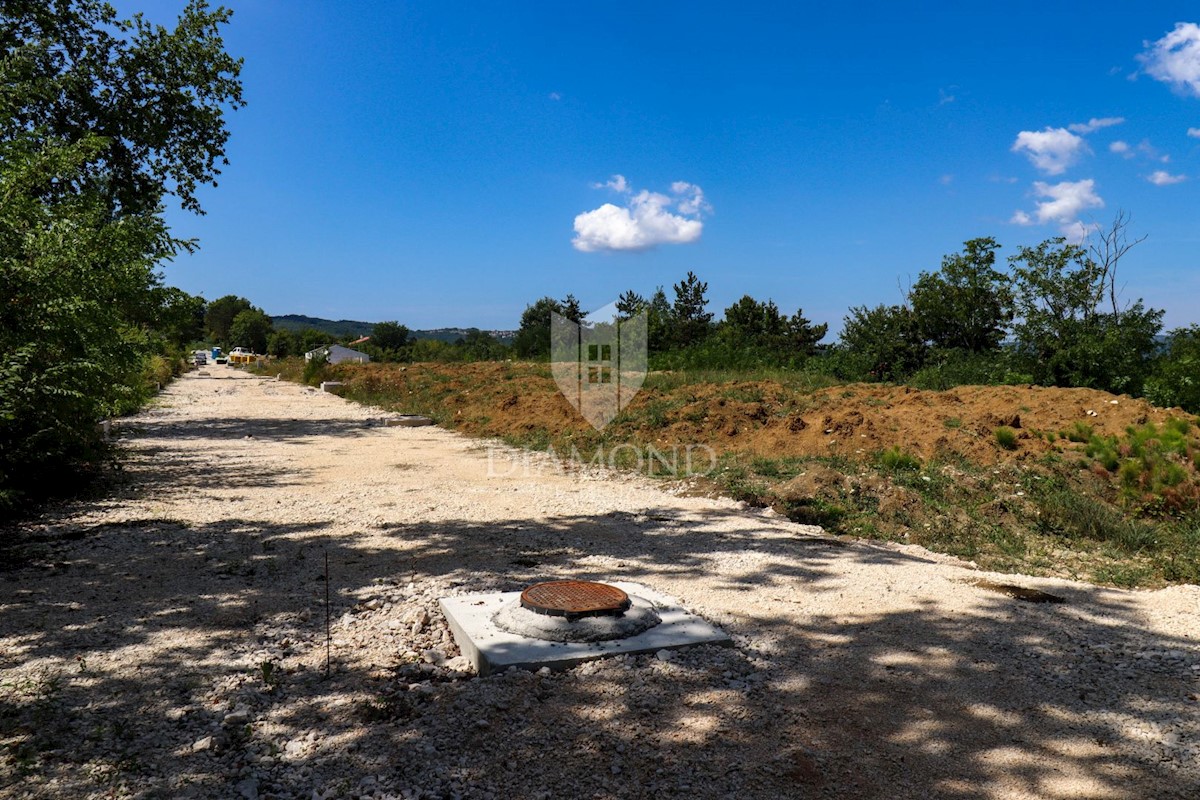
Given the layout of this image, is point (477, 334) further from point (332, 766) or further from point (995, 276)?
point (332, 766)

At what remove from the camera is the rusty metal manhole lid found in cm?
370

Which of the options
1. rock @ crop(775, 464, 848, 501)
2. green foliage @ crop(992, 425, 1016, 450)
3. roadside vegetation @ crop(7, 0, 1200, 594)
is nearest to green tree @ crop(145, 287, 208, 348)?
roadside vegetation @ crop(7, 0, 1200, 594)

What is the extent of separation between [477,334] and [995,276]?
3597 cm

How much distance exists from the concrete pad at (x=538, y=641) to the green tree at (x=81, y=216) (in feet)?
10.4

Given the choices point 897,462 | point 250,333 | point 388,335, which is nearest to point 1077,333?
point 897,462

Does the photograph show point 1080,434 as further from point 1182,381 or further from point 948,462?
point 1182,381

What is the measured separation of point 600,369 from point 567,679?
640 inches

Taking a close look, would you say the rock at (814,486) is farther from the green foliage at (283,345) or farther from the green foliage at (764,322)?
the green foliage at (283,345)

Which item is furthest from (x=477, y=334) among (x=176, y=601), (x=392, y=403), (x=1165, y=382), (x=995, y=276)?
(x=176, y=601)

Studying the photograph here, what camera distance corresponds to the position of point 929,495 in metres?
7.05

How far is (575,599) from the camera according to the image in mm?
3875

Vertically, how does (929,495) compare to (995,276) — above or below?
below

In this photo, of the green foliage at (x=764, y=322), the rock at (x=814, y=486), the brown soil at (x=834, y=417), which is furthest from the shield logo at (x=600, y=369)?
the green foliage at (x=764, y=322)

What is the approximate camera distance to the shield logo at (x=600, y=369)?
47.5ft
